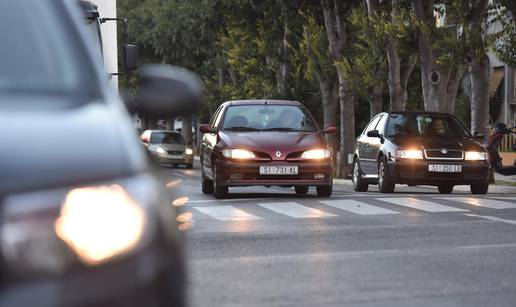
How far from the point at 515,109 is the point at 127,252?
2117 inches

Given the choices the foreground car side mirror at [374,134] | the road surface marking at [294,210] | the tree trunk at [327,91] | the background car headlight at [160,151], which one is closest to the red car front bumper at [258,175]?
the road surface marking at [294,210]

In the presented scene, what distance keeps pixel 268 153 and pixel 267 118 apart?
4.43ft

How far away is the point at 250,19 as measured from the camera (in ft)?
148

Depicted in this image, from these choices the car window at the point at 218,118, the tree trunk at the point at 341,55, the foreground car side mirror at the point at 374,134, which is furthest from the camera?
the tree trunk at the point at 341,55

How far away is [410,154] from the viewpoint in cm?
2100

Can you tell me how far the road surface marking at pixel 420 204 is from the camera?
50.7 ft

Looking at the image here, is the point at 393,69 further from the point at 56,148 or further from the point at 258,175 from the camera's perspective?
the point at 56,148

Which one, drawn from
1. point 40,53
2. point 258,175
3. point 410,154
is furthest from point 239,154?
point 40,53

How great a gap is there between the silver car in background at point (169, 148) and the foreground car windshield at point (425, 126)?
29.8 metres

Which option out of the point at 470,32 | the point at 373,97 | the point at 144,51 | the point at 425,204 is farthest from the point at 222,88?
the point at 425,204

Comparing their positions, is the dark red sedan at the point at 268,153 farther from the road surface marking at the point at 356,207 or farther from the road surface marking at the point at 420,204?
the road surface marking at the point at 420,204

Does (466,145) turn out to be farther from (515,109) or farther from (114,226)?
(515,109)

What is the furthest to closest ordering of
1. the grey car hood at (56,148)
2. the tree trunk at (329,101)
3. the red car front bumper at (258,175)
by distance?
1. the tree trunk at (329,101)
2. the red car front bumper at (258,175)
3. the grey car hood at (56,148)

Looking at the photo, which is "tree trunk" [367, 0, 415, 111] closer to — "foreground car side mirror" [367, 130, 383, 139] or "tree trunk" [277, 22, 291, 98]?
"foreground car side mirror" [367, 130, 383, 139]
